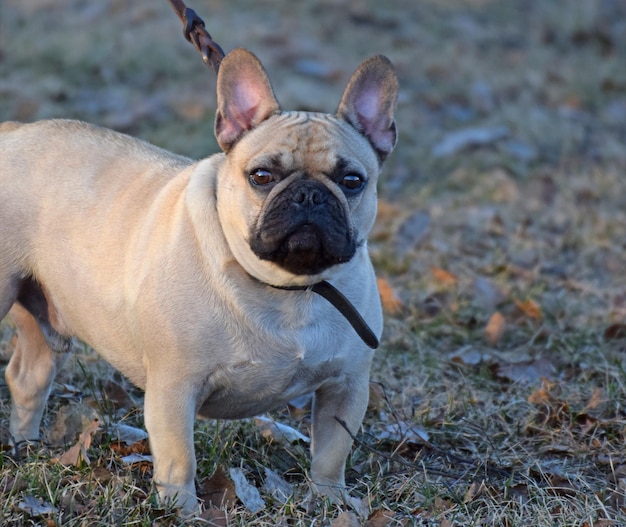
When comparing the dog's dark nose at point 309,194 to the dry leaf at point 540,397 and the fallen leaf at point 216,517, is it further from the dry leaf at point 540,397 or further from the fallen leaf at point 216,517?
the dry leaf at point 540,397

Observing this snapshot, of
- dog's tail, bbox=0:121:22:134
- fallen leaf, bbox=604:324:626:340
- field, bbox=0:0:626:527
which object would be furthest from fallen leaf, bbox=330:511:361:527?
fallen leaf, bbox=604:324:626:340

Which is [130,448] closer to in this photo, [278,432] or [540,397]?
[278,432]

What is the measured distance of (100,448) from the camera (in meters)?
3.31

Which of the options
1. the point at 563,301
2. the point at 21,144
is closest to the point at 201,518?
the point at 21,144

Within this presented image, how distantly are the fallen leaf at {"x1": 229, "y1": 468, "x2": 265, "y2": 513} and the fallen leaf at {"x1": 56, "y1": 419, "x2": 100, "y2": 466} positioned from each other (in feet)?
1.56

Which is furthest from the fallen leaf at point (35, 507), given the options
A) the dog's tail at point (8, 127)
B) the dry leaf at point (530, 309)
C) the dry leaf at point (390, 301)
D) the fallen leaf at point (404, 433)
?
the dry leaf at point (530, 309)

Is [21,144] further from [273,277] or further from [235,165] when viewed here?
[273,277]

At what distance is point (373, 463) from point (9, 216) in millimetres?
1525

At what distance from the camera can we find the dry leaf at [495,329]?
4.70 metres

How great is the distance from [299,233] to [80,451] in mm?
996

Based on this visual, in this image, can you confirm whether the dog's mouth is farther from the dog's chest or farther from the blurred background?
the blurred background

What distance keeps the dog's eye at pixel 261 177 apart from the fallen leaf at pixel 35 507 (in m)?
1.13

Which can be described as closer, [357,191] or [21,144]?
[357,191]

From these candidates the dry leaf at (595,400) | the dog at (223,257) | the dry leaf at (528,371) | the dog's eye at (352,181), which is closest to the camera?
the dog at (223,257)
